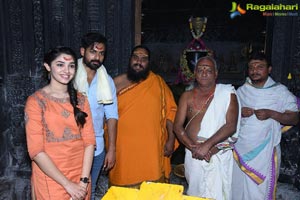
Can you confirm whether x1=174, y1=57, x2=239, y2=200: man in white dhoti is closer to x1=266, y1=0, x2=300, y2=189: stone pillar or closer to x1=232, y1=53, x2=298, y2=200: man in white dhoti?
x1=232, y1=53, x2=298, y2=200: man in white dhoti

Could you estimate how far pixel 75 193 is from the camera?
2053 mm

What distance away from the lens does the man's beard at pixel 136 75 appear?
3084mm

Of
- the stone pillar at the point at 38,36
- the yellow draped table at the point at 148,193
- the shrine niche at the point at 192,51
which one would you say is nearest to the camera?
the yellow draped table at the point at 148,193

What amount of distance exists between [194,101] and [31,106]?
5.04ft

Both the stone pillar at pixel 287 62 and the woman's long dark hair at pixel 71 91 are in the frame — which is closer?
the woman's long dark hair at pixel 71 91

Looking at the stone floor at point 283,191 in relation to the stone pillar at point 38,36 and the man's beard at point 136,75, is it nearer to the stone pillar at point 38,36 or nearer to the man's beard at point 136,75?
the stone pillar at point 38,36

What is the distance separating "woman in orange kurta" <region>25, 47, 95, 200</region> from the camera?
6.50 ft

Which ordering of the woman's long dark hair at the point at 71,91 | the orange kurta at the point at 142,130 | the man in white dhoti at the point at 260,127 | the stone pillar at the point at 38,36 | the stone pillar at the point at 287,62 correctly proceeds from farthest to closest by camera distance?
the stone pillar at the point at 38,36 → the stone pillar at the point at 287,62 → the orange kurta at the point at 142,130 → the man in white dhoti at the point at 260,127 → the woman's long dark hair at the point at 71,91

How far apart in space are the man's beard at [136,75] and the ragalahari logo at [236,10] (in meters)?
3.44

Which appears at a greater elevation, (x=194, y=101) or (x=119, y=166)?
(x=194, y=101)

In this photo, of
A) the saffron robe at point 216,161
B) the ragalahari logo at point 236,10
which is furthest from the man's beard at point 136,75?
the ragalahari logo at point 236,10

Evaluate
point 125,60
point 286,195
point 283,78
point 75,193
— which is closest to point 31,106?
point 75,193

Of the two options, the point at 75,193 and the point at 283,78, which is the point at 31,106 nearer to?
the point at 75,193

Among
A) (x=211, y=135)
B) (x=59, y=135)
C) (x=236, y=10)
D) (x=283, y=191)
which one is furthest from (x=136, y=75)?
(x=236, y=10)
